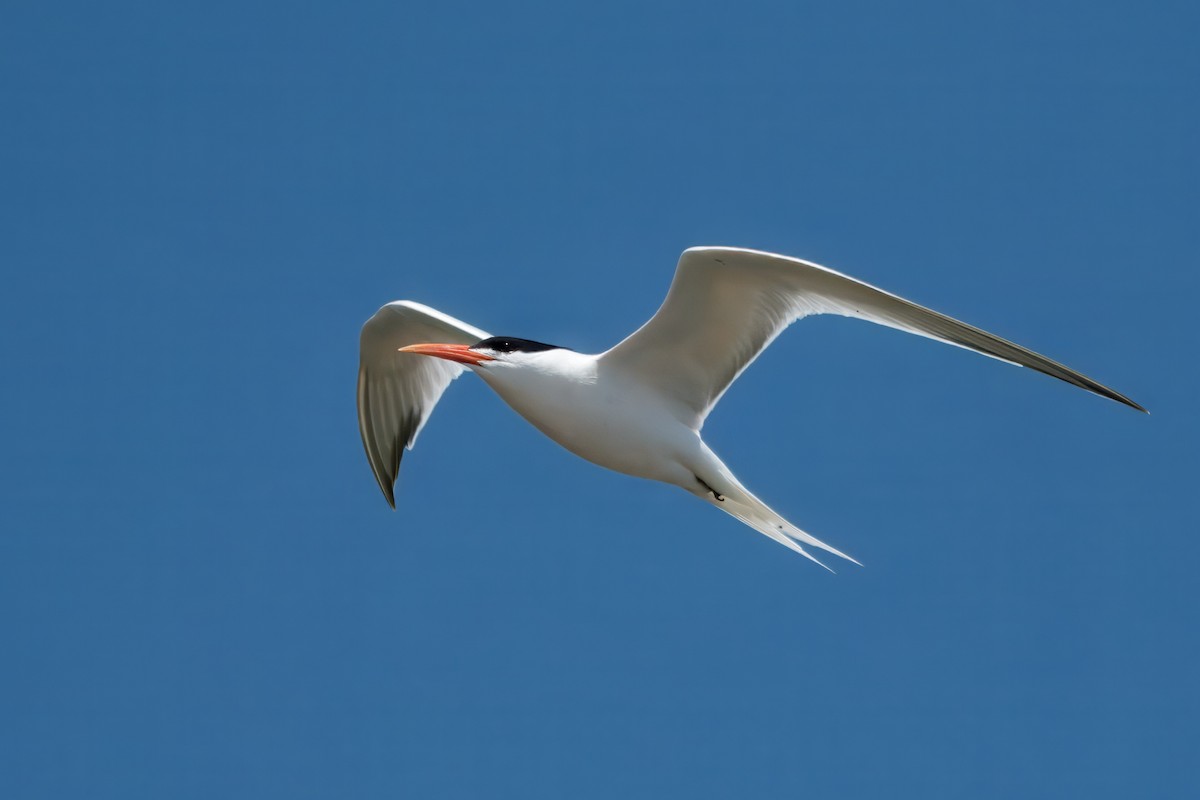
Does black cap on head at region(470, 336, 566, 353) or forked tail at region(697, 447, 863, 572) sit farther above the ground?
black cap on head at region(470, 336, 566, 353)

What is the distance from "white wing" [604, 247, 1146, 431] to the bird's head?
1.63ft

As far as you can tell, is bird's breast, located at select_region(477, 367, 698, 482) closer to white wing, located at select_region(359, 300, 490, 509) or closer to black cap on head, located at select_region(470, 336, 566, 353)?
black cap on head, located at select_region(470, 336, 566, 353)

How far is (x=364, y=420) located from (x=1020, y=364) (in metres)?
5.30

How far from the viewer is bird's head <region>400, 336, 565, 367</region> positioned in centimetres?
840

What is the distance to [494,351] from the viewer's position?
27.9 ft

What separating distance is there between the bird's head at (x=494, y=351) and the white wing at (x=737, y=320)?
0.50m

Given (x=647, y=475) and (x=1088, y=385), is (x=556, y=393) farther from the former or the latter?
(x=1088, y=385)

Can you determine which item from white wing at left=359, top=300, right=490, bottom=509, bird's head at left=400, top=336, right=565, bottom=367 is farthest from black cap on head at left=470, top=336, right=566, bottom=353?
white wing at left=359, top=300, right=490, bottom=509

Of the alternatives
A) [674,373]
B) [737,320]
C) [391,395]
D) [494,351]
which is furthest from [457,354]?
[391,395]

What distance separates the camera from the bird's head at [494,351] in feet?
27.6

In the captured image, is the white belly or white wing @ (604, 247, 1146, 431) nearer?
white wing @ (604, 247, 1146, 431)

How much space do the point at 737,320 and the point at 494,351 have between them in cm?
154

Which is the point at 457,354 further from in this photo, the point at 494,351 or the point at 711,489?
the point at 711,489

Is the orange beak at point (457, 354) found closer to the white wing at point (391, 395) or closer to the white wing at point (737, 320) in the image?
the white wing at point (737, 320)
